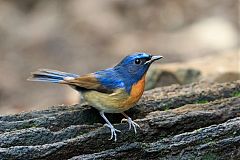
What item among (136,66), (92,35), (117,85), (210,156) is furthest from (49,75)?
(92,35)

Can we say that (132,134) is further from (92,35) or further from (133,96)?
(92,35)

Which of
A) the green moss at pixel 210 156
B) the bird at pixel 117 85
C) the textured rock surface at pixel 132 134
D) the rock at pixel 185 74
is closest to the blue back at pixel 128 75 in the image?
the bird at pixel 117 85

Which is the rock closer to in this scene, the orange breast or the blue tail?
the blue tail

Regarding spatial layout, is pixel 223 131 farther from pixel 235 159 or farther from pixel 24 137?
pixel 24 137

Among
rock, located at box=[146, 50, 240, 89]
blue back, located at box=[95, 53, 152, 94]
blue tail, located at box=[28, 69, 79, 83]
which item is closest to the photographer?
blue back, located at box=[95, 53, 152, 94]

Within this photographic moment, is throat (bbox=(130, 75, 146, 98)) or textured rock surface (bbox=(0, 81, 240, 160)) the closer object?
textured rock surface (bbox=(0, 81, 240, 160))

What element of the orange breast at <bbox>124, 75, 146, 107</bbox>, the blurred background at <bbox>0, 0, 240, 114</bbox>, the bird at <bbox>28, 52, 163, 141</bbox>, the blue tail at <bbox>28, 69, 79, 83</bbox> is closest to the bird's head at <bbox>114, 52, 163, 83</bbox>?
the bird at <bbox>28, 52, 163, 141</bbox>
